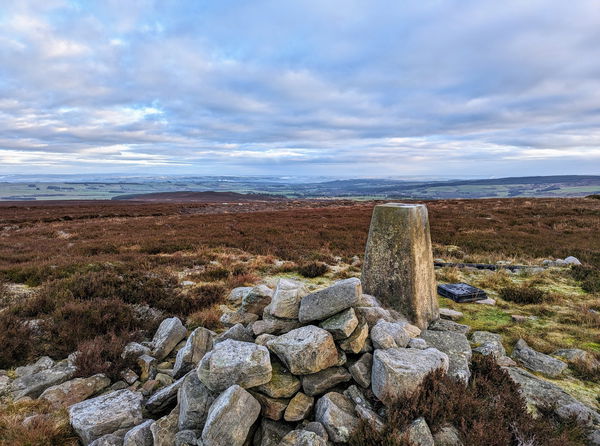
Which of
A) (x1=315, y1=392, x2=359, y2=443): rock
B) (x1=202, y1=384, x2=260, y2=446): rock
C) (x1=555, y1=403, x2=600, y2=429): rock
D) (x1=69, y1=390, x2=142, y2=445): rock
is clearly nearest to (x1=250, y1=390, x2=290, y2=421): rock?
(x1=202, y1=384, x2=260, y2=446): rock

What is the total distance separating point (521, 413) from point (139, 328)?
656 cm

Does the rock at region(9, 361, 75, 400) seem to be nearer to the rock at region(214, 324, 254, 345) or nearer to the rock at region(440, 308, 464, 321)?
the rock at region(214, 324, 254, 345)

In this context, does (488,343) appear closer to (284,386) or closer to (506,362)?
(506,362)

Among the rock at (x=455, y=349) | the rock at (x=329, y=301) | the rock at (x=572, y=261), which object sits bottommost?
the rock at (x=572, y=261)

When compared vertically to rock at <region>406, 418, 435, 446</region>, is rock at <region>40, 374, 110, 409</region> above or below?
below

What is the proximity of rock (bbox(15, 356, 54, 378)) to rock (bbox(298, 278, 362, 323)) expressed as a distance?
4225 mm

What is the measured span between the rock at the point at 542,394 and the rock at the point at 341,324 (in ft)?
7.96

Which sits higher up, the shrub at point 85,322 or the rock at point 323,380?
the rock at point 323,380

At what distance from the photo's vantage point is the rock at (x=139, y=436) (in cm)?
338

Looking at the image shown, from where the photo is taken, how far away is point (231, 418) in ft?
10.6

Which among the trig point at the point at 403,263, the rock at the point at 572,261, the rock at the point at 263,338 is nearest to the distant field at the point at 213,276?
the rock at the point at 572,261

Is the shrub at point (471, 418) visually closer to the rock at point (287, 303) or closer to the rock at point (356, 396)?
the rock at point (356, 396)

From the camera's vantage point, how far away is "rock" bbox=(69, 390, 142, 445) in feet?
11.7

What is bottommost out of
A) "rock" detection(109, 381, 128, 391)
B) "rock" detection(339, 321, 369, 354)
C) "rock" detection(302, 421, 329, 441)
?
"rock" detection(109, 381, 128, 391)
